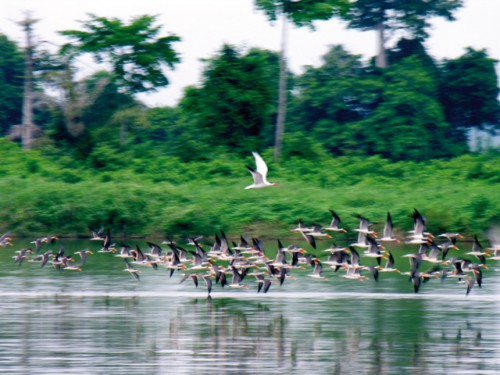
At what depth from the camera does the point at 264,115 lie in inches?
1870

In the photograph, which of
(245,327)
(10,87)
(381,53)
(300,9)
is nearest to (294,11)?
(300,9)

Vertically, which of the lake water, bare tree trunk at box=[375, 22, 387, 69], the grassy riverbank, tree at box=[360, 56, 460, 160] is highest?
bare tree trunk at box=[375, 22, 387, 69]

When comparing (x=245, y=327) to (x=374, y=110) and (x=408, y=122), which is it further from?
(x=374, y=110)

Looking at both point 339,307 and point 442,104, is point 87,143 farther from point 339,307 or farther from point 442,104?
point 339,307

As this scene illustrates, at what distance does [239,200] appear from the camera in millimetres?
39938

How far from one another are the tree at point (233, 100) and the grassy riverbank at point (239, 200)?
3759 millimetres

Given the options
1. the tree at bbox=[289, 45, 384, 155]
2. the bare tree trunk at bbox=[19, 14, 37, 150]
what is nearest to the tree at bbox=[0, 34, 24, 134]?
the bare tree trunk at bbox=[19, 14, 37, 150]

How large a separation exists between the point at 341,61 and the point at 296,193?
15107 mm

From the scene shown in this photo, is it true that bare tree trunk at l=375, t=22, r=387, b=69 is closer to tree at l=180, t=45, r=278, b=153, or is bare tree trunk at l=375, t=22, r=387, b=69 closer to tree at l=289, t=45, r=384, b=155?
tree at l=289, t=45, r=384, b=155

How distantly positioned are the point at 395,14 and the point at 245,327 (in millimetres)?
36778

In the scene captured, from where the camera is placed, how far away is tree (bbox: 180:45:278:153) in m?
46.9

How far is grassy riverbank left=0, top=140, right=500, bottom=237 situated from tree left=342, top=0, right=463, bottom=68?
40.8 feet

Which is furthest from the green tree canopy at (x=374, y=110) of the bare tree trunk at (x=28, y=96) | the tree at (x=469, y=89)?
the bare tree trunk at (x=28, y=96)

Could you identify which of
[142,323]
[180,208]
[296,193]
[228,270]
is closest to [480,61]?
[296,193]
